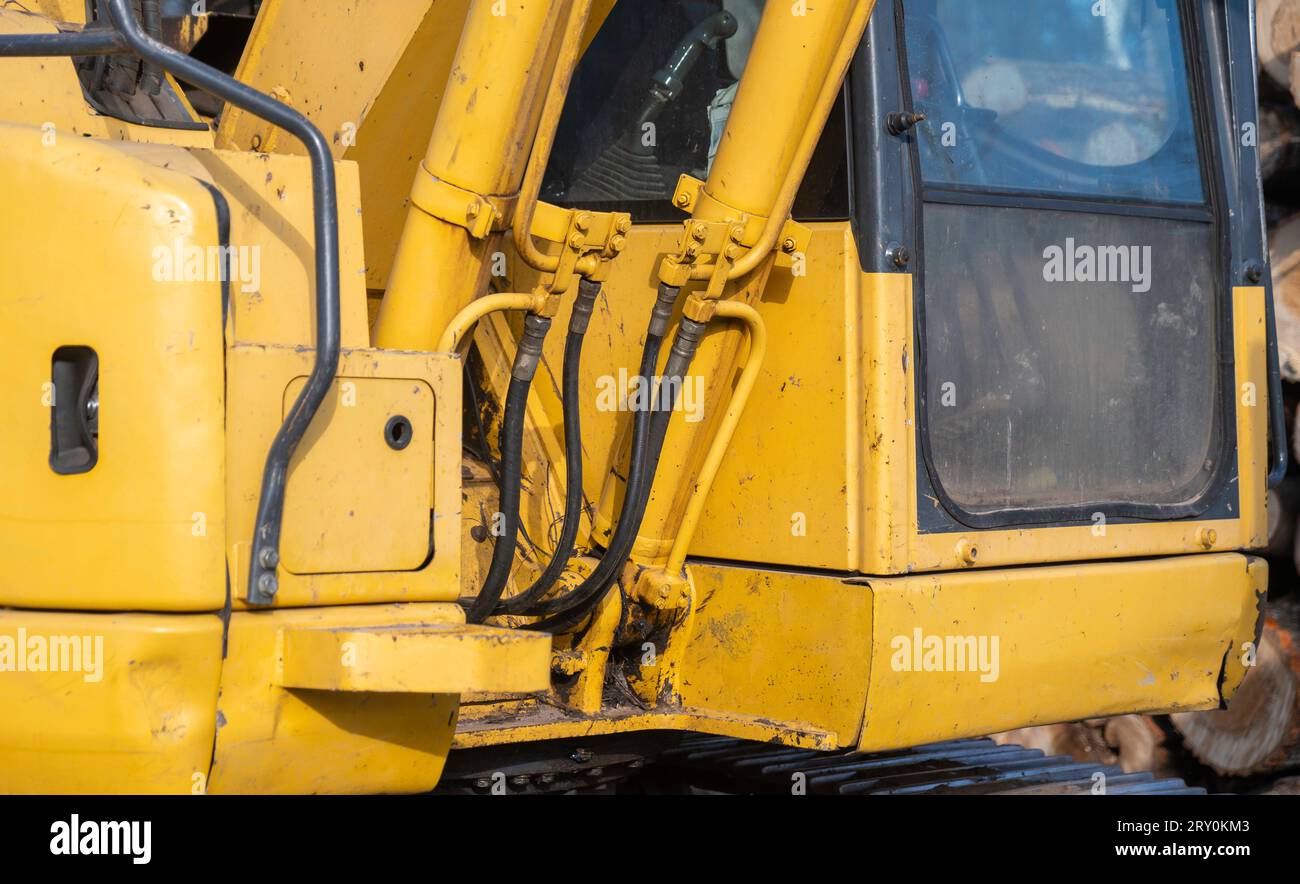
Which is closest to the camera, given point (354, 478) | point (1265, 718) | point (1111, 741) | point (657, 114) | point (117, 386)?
point (117, 386)

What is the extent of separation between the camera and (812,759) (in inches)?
132

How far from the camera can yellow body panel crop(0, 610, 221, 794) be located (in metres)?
2.03

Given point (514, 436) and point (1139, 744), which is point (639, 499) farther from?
point (1139, 744)

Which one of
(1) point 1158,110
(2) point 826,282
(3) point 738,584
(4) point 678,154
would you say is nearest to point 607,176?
(4) point 678,154

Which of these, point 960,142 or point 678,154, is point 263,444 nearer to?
point 678,154

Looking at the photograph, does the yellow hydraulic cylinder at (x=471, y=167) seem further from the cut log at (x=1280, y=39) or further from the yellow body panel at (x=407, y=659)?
the cut log at (x=1280, y=39)

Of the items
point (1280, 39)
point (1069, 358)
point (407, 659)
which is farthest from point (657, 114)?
point (1280, 39)

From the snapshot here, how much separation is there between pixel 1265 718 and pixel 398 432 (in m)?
3.38

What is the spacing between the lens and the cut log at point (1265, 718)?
4633mm

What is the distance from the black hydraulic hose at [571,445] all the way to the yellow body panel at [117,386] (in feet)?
2.30

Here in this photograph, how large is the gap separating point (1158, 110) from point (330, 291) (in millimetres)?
1830

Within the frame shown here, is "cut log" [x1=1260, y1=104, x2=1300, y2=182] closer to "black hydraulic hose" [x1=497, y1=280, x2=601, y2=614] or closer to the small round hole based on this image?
"black hydraulic hose" [x1=497, y1=280, x2=601, y2=614]

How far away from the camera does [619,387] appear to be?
2.94 meters

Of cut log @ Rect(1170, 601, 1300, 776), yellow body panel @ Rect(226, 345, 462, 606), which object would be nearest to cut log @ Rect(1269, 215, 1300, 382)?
cut log @ Rect(1170, 601, 1300, 776)
